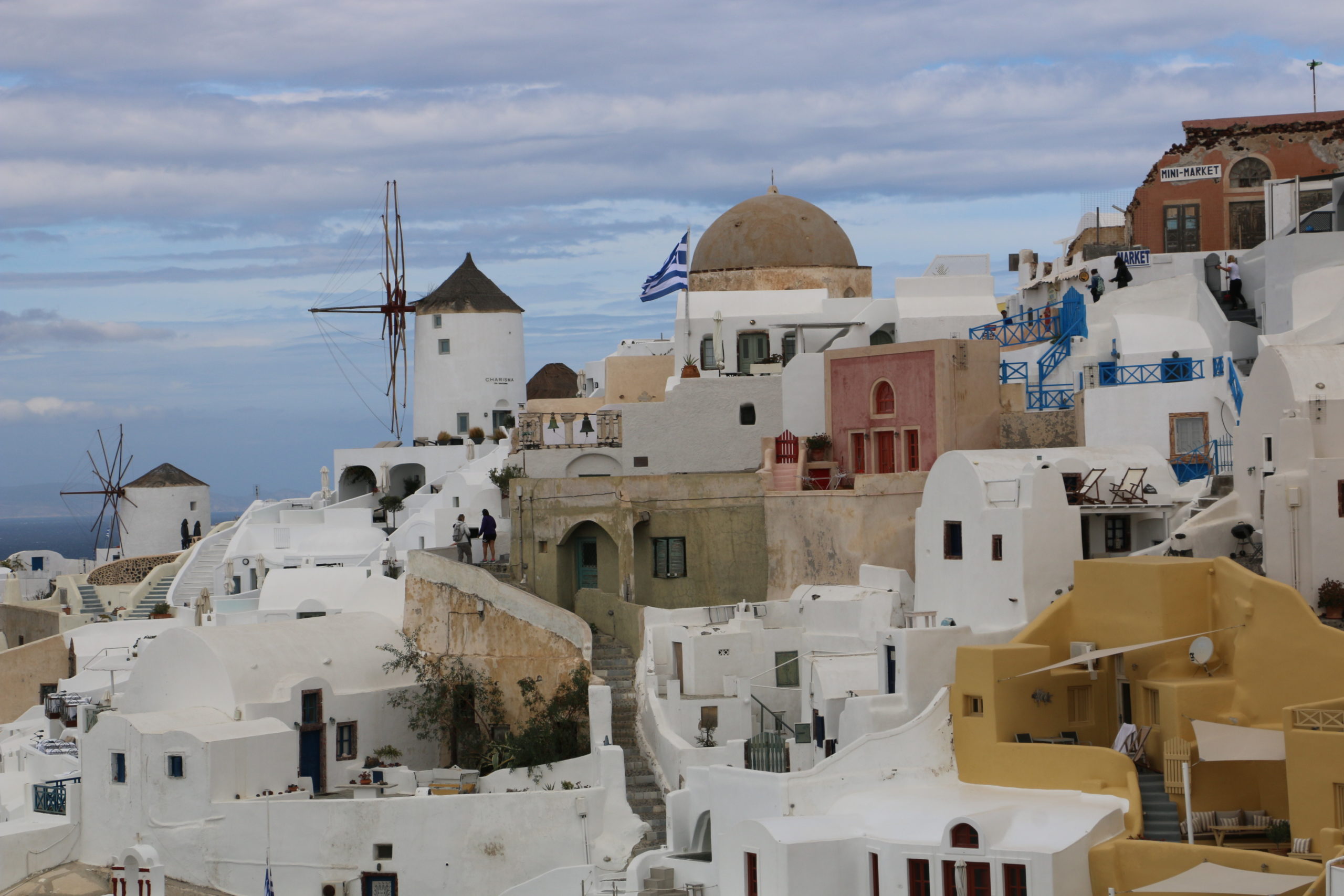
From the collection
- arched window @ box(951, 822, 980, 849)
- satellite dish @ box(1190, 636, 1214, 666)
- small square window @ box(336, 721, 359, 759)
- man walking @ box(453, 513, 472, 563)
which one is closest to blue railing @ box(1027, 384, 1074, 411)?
satellite dish @ box(1190, 636, 1214, 666)

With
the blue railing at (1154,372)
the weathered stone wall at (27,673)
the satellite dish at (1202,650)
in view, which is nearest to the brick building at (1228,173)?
→ the blue railing at (1154,372)

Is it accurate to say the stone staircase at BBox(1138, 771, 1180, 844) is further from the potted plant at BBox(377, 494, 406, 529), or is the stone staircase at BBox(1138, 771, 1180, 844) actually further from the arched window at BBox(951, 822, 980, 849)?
the potted plant at BBox(377, 494, 406, 529)

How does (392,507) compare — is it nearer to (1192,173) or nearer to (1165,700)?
(1192,173)

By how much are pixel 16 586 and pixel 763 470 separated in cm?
3091

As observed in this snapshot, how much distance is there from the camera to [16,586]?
58719 millimetres

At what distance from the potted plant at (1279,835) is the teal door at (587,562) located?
59.6 ft

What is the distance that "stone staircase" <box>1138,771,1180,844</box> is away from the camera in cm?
2486

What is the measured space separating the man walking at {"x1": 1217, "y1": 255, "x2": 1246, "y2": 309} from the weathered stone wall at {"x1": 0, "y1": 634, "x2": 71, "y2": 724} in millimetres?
30832

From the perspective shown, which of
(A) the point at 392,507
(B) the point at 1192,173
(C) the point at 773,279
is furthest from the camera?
(A) the point at 392,507

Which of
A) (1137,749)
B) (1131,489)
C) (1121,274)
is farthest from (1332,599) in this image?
(1121,274)

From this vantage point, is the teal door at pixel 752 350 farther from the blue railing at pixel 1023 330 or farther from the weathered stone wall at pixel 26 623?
the weathered stone wall at pixel 26 623

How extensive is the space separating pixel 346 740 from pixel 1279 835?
64.3ft

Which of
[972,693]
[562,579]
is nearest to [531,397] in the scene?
[562,579]

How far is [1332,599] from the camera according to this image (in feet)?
88.9
